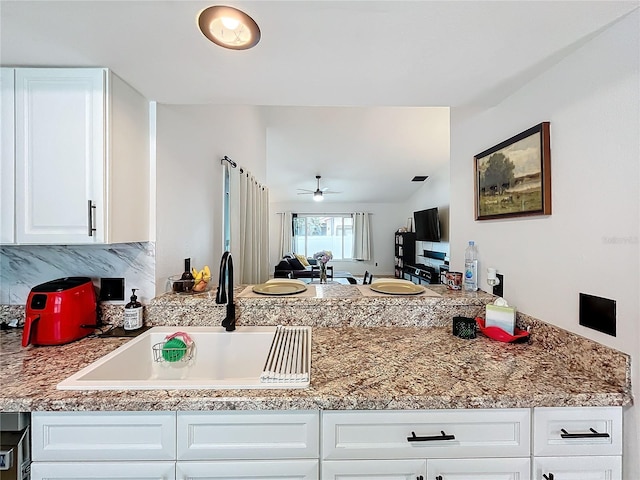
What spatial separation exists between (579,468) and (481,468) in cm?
30

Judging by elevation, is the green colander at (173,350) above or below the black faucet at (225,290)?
below

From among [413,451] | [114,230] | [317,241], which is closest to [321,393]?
[413,451]

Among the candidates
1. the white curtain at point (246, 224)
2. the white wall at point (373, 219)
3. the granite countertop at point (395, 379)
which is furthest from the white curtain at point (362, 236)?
the granite countertop at point (395, 379)

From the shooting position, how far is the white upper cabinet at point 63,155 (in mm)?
1101

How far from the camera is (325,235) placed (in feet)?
27.3

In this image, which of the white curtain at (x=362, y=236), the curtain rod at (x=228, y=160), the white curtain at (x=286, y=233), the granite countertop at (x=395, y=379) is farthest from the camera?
the white curtain at (x=362, y=236)

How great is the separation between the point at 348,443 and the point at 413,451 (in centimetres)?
20

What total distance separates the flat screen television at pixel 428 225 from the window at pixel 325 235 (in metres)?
2.31

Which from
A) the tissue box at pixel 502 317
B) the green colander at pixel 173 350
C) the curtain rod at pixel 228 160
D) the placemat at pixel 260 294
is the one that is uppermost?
the curtain rod at pixel 228 160

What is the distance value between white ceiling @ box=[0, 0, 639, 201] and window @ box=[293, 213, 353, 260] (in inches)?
267

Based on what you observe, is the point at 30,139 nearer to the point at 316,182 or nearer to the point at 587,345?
the point at 587,345

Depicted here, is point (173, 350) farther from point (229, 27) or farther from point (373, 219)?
point (373, 219)

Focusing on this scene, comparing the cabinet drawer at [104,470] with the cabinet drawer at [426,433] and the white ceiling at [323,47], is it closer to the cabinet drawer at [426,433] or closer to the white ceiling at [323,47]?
the cabinet drawer at [426,433]

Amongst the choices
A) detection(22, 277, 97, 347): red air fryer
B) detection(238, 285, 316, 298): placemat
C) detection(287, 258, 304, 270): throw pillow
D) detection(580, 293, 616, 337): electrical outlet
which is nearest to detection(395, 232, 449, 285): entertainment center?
detection(287, 258, 304, 270): throw pillow
